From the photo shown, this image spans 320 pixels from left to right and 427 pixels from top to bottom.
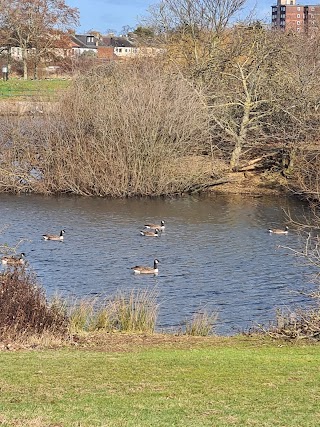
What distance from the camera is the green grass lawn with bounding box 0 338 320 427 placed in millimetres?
9680

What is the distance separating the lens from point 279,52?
4650 cm

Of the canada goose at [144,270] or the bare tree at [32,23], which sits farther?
the bare tree at [32,23]

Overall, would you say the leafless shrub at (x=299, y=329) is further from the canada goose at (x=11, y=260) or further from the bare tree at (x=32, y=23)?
the bare tree at (x=32, y=23)

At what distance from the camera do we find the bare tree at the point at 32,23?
308ft

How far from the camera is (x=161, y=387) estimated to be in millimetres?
11391

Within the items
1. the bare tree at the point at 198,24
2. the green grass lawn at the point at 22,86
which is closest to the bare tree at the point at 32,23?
the green grass lawn at the point at 22,86

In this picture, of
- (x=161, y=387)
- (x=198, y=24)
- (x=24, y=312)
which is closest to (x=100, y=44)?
(x=198, y=24)

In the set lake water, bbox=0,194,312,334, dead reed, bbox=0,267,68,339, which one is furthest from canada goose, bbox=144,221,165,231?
dead reed, bbox=0,267,68,339

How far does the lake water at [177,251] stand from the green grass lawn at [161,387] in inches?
253

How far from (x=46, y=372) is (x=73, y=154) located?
33.3 m

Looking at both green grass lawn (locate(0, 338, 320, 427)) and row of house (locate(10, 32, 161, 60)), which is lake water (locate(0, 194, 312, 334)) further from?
row of house (locate(10, 32, 161, 60))

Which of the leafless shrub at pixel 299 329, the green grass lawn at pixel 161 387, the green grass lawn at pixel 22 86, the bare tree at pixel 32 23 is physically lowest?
the leafless shrub at pixel 299 329

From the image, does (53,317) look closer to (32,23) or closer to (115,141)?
(115,141)

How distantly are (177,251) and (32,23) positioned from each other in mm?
68595
